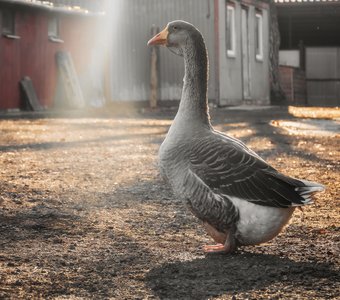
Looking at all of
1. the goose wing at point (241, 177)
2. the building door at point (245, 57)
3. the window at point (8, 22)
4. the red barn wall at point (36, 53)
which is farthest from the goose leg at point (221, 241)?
the building door at point (245, 57)

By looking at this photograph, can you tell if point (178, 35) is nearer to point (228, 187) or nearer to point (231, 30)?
point (228, 187)

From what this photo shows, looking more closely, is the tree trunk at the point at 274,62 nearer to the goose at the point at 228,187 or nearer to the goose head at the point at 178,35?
the goose head at the point at 178,35

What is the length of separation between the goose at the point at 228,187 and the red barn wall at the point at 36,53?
1944cm

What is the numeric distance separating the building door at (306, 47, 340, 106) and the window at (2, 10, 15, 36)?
56.2 feet

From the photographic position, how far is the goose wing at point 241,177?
15.4 ft

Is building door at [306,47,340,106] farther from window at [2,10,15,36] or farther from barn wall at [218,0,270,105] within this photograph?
window at [2,10,15,36]

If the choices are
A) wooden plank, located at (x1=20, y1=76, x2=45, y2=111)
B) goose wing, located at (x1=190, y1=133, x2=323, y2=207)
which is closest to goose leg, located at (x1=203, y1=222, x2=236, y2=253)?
goose wing, located at (x1=190, y1=133, x2=323, y2=207)

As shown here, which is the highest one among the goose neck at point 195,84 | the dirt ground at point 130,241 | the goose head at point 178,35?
the goose head at point 178,35

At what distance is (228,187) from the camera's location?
15.7 ft

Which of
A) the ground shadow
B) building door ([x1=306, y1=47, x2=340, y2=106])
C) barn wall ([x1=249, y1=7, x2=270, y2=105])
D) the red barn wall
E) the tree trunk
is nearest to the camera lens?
the ground shadow

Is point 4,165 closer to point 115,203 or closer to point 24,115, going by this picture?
point 115,203

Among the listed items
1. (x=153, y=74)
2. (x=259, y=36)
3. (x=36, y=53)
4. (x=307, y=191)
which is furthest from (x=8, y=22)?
(x=307, y=191)

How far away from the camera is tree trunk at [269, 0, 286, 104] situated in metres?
33.0

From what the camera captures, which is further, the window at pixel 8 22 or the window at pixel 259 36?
the window at pixel 259 36
